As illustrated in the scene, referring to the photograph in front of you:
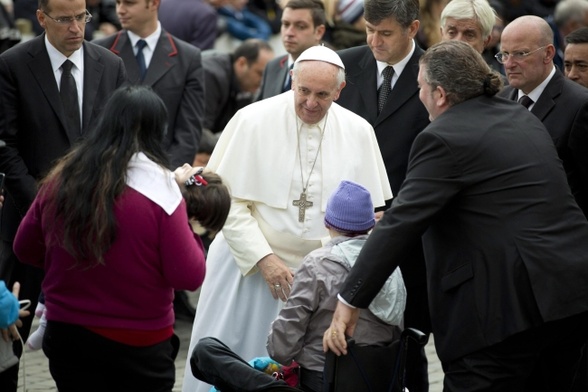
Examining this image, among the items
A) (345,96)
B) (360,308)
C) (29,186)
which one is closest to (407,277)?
(345,96)

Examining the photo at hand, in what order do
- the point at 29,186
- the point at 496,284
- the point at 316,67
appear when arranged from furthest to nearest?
the point at 29,186 → the point at 316,67 → the point at 496,284

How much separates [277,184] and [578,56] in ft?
7.00

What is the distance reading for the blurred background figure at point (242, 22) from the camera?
1362 cm

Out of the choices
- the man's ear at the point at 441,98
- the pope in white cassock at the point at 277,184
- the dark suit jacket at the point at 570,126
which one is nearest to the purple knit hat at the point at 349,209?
the man's ear at the point at 441,98

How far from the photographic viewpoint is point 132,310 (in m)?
4.71

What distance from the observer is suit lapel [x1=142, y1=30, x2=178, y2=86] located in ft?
26.8

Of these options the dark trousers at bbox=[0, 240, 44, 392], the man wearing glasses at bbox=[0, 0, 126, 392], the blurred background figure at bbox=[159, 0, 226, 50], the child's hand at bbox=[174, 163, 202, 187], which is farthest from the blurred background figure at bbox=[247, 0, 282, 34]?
the child's hand at bbox=[174, 163, 202, 187]

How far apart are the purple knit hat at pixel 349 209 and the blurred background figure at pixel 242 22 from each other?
8.45 metres

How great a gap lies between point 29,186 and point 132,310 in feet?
6.11

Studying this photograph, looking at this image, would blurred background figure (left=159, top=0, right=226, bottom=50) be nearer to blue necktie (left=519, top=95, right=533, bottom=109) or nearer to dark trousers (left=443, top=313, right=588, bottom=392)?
blue necktie (left=519, top=95, right=533, bottom=109)

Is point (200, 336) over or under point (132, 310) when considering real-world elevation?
under

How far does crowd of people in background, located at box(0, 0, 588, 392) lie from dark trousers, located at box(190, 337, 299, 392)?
11 cm

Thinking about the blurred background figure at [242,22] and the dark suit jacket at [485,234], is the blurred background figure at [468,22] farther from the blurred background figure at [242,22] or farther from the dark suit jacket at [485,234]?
the blurred background figure at [242,22]

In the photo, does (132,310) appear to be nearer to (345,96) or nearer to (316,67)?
(316,67)
